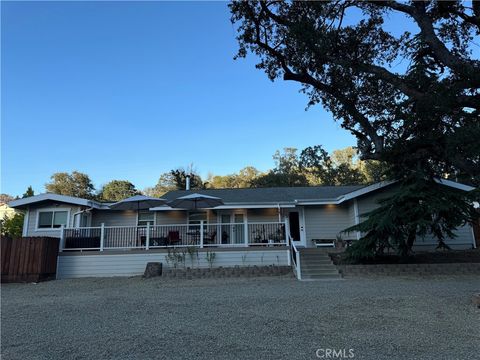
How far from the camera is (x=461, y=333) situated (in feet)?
16.4

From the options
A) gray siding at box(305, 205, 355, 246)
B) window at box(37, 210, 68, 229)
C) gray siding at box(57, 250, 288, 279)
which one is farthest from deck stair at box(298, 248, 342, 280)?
window at box(37, 210, 68, 229)

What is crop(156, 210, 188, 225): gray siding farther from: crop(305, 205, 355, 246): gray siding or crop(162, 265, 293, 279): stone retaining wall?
crop(305, 205, 355, 246): gray siding

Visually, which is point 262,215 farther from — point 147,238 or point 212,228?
point 147,238

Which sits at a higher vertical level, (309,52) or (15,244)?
(309,52)

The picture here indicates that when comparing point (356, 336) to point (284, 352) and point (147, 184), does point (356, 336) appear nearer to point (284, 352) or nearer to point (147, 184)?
point (284, 352)

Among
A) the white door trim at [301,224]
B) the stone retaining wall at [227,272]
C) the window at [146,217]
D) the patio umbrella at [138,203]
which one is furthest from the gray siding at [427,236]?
the window at [146,217]

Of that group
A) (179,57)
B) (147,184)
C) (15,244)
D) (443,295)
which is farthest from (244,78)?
(147,184)

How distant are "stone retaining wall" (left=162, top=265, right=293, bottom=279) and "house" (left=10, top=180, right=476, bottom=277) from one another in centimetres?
70

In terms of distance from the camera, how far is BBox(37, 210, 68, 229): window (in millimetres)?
15797

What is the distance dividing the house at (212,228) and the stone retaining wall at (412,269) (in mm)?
2078

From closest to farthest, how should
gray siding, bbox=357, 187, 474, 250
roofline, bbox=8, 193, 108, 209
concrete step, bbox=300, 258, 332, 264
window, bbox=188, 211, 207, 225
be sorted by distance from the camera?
1. concrete step, bbox=300, 258, 332, 264
2. roofline, bbox=8, 193, 108, 209
3. gray siding, bbox=357, 187, 474, 250
4. window, bbox=188, 211, 207, 225

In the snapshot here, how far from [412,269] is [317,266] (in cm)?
312

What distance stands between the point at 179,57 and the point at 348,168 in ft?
102

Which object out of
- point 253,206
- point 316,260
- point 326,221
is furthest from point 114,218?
point 326,221
